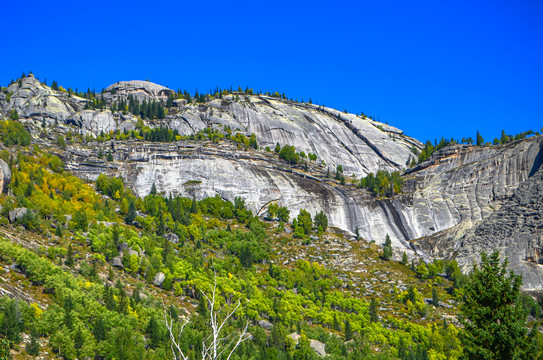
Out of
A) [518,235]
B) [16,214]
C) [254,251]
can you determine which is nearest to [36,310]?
[16,214]

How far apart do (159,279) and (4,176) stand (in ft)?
202

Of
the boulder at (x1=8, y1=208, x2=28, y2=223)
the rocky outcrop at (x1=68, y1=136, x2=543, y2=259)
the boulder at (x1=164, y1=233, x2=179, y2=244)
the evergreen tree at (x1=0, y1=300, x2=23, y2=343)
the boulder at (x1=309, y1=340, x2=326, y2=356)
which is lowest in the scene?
the boulder at (x1=309, y1=340, x2=326, y2=356)

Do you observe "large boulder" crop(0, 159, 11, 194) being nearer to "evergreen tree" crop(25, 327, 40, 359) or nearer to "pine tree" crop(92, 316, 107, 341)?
"pine tree" crop(92, 316, 107, 341)

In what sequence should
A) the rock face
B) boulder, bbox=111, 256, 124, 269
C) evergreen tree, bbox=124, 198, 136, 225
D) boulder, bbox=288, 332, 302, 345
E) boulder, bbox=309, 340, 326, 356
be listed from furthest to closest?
1. evergreen tree, bbox=124, 198, 136, 225
2. the rock face
3. boulder, bbox=111, 256, 124, 269
4. boulder, bbox=288, 332, 302, 345
5. boulder, bbox=309, 340, 326, 356

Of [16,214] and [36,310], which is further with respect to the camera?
[16,214]

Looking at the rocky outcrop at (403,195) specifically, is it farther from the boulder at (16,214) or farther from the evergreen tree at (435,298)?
the boulder at (16,214)

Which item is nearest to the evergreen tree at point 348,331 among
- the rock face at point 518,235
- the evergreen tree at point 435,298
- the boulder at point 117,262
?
the evergreen tree at point 435,298

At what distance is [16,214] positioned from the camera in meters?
132

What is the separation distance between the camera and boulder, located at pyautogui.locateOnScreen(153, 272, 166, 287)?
124 meters

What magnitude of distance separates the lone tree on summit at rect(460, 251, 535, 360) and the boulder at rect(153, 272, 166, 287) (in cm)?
9287

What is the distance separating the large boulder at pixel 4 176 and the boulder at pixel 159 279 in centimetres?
5727

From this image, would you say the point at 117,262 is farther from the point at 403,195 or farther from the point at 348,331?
the point at 403,195

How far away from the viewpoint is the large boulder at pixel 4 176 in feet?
492

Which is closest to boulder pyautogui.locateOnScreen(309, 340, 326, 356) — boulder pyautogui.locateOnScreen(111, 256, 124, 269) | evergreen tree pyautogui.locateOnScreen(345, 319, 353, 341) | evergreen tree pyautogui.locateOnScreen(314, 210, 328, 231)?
evergreen tree pyautogui.locateOnScreen(345, 319, 353, 341)
